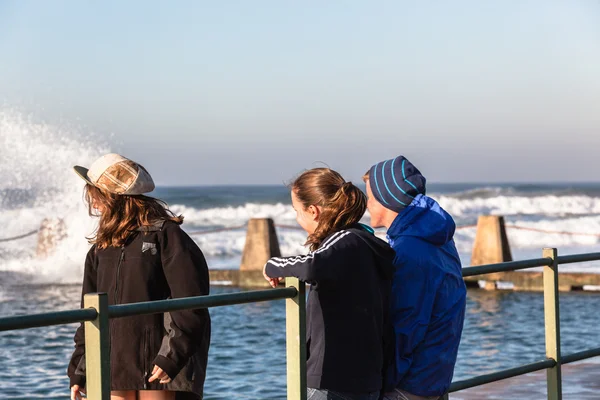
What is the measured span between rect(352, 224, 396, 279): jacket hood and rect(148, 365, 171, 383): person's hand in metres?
0.75

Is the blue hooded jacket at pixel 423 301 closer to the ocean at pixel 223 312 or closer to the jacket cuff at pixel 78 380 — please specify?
the jacket cuff at pixel 78 380

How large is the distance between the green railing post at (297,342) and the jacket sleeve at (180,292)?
1.05 ft

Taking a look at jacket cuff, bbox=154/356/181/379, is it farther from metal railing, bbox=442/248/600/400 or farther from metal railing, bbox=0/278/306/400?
metal railing, bbox=442/248/600/400

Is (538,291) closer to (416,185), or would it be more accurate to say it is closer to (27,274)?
(27,274)

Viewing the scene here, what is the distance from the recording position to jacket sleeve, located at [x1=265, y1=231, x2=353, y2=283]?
10.3ft

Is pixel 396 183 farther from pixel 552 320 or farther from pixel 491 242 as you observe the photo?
pixel 491 242

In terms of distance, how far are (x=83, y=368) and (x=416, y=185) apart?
1222mm

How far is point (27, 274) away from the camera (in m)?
25.0

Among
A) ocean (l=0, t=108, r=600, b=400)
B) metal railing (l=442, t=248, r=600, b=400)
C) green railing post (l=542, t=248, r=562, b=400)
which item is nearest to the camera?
metal railing (l=442, t=248, r=600, b=400)

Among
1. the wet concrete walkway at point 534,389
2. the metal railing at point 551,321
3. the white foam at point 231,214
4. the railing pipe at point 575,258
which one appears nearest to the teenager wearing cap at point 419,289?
the metal railing at point 551,321

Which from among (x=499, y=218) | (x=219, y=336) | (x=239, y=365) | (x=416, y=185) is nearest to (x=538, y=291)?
(x=499, y=218)

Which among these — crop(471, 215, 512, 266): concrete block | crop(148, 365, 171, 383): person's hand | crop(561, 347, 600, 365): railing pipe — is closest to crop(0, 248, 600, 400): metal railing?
crop(148, 365, 171, 383): person's hand

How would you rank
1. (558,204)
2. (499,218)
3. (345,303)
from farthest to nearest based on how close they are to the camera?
1. (558,204)
2. (499,218)
3. (345,303)

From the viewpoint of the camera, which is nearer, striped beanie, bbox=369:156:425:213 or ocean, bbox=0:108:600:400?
striped beanie, bbox=369:156:425:213
